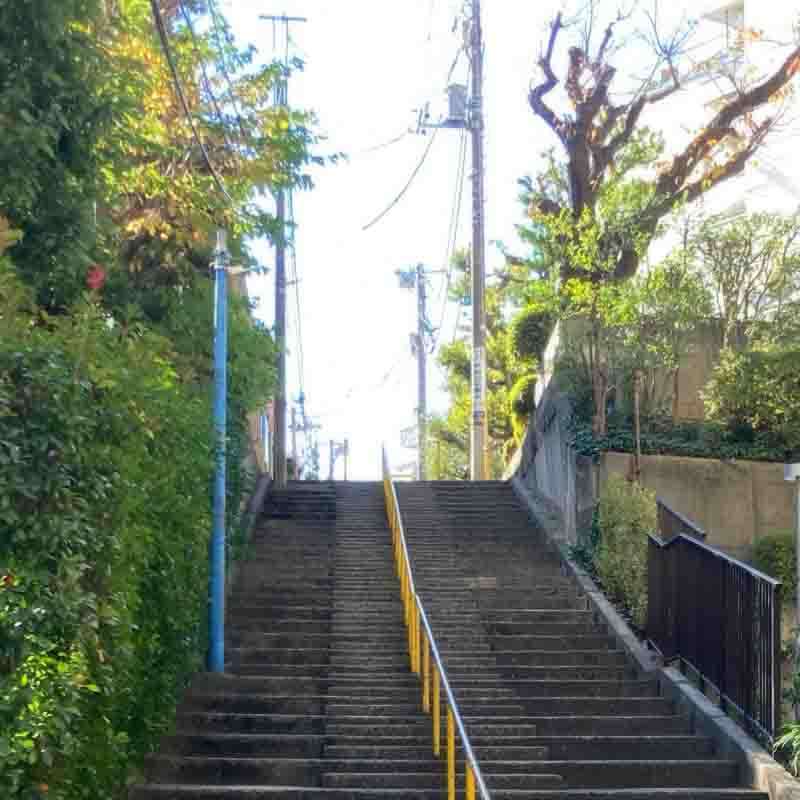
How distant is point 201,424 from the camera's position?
1078 centimetres

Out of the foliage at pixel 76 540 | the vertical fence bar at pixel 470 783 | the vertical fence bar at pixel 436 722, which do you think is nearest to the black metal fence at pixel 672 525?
the vertical fence bar at pixel 436 722

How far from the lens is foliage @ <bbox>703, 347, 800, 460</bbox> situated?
16.2m

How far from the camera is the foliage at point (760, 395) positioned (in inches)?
638

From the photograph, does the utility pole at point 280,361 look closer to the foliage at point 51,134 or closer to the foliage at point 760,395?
the foliage at point 760,395

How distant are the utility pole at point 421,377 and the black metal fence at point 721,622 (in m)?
22.0

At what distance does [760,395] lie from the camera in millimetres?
16562

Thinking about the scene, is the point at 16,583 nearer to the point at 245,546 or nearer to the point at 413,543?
the point at 245,546

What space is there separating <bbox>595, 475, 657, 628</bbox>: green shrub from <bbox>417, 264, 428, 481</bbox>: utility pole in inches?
753

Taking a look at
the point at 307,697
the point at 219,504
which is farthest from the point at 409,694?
the point at 219,504

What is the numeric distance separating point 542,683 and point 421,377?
25.1 m

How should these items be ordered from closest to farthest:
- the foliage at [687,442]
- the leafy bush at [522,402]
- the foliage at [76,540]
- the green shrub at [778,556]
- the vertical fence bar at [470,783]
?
the foliage at [76,540] → the vertical fence bar at [470,783] → the green shrub at [778,556] → the foliage at [687,442] → the leafy bush at [522,402]

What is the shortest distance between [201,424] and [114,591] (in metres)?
3.93

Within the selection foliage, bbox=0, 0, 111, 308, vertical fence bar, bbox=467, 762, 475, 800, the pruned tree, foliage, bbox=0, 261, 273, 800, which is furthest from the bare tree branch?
vertical fence bar, bbox=467, 762, 475, 800

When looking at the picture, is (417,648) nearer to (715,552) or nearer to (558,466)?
(715,552)
